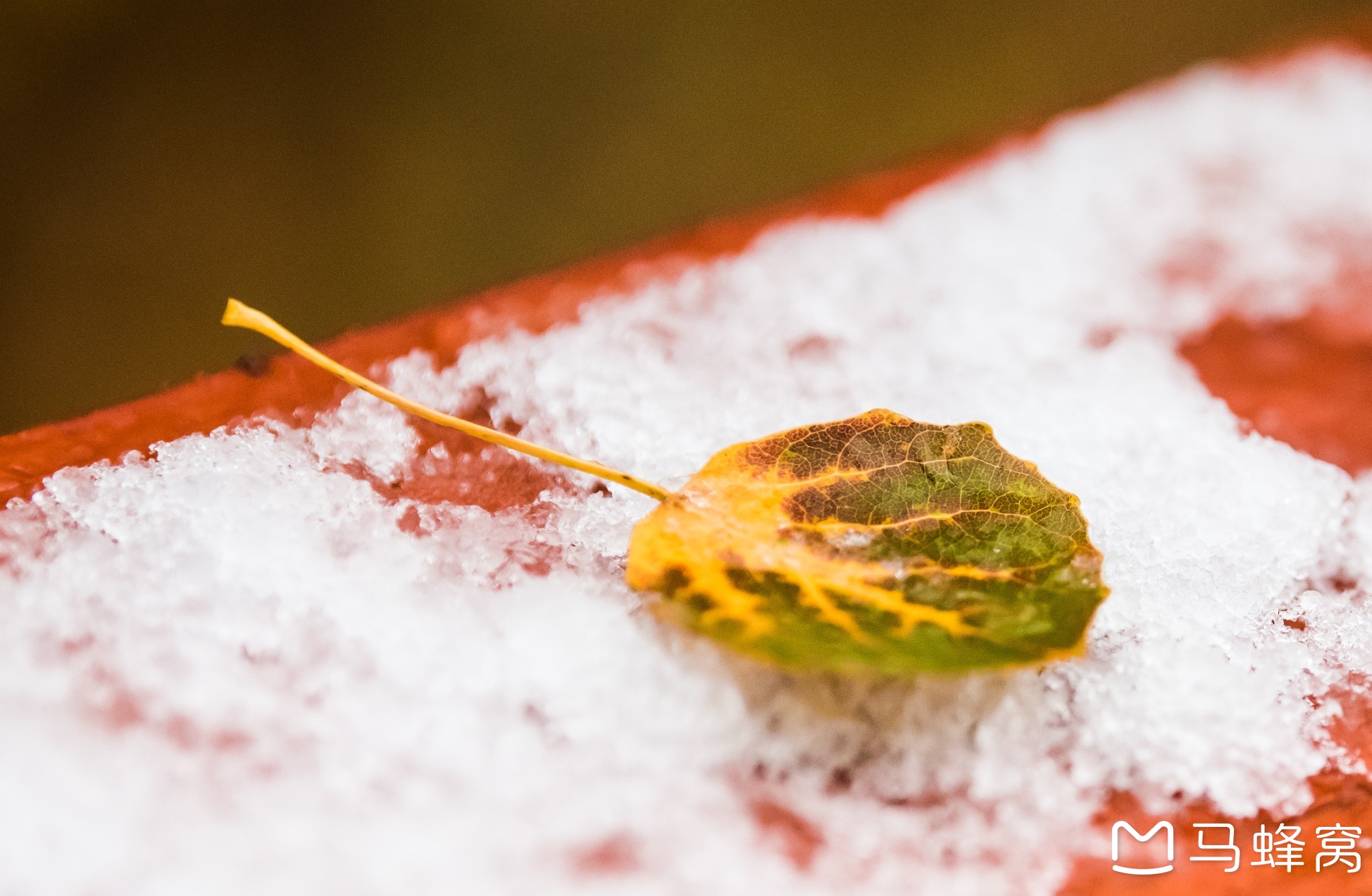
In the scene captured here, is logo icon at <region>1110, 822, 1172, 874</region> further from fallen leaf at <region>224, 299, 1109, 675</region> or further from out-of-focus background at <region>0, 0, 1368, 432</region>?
out-of-focus background at <region>0, 0, 1368, 432</region>

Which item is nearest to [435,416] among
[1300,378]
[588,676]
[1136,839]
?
[588,676]

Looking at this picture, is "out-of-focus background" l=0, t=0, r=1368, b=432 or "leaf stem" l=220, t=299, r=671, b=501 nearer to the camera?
"leaf stem" l=220, t=299, r=671, b=501

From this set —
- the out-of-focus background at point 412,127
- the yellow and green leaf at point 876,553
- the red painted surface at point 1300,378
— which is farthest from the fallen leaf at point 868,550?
the out-of-focus background at point 412,127

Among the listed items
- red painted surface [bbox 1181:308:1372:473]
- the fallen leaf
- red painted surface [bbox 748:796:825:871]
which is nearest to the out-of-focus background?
red painted surface [bbox 1181:308:1372:473]

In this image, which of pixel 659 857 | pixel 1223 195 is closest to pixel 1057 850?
pixel 659 857

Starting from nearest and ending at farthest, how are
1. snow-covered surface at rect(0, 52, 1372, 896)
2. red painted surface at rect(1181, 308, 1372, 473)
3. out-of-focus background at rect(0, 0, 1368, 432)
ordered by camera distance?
snow-covered surface at rect(0, 52, 1372, 896) → red painted surface at rect(1181, 308, 1372, 473) → out-of-focus background at rect(0, 0, 1368, 432)

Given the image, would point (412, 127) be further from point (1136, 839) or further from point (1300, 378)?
point (1136, 839)

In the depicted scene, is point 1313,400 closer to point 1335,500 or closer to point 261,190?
point 1335,500
